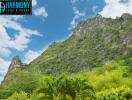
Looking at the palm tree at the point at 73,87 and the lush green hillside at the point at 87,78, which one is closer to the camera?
the palm tree at the point at 73,87

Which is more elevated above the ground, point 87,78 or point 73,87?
point 87,78

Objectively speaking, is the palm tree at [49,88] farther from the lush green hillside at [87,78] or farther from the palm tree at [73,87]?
the palm tree at [73,87]

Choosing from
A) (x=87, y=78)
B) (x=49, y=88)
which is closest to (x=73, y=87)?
(x=49, y=88)

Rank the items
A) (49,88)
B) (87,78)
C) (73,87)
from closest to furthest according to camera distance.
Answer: (73,87) → (49,88) → (87,78)

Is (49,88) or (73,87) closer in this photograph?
(73,87)

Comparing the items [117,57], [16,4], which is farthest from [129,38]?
[16,4]

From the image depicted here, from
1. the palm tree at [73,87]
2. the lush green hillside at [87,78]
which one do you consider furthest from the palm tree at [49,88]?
the palm tree at [73,87]

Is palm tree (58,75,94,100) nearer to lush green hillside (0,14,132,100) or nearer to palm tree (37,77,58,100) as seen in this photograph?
lush green hillside (0,14,132,100)

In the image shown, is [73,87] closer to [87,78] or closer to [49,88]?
[49,88]

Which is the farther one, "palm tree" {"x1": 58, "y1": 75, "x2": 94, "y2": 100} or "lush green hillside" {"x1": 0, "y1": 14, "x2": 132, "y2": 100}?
"lush green hillside" {"x1": 0, "y1": 14, "x2": 132, "y2": 100}

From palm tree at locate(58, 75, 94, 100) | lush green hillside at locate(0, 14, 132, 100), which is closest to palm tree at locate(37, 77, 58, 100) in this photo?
lush green hillside at locate(0, 14, 132, 100)

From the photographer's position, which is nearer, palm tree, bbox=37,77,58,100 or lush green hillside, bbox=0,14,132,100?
palm tree, bbox=37,77,58,100

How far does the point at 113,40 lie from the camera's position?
194 m

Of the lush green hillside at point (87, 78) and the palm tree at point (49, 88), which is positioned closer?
the palm tree at point (49, 88)
